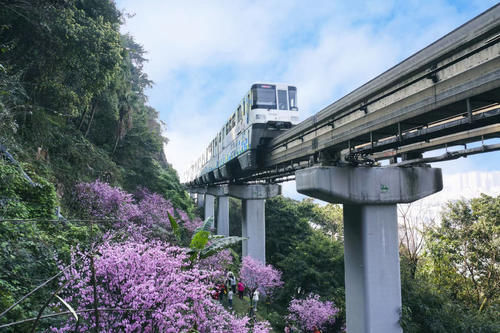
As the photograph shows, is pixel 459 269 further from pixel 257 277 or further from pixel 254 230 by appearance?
pixel 254 230

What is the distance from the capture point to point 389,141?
7.52 m

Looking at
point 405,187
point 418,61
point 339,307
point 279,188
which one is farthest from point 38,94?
point 339,307

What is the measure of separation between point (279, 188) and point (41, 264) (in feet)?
59.9

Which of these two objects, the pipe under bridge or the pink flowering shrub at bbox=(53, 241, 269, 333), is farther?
the pipe under bridge

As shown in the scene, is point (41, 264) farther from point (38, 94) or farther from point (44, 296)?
point (38, 94)

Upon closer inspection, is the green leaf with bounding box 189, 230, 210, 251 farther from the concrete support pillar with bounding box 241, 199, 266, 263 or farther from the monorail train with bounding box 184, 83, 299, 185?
the concrete support pillar with bounding box 241, 199, 266, 263

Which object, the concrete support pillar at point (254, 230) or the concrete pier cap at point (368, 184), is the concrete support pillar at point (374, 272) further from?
the concrete support pillar at point (254, 230)

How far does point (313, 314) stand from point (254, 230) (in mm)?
8242

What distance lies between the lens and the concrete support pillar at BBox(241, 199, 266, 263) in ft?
74.1

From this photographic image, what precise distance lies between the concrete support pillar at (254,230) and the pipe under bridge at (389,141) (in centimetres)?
933

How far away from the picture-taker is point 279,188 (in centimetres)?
2336

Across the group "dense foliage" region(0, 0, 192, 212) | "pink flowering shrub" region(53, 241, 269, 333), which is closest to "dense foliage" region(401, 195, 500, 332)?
"pink flowering shrub" region(53, 241, 269, 333)

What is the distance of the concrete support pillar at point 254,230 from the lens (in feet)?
74.1

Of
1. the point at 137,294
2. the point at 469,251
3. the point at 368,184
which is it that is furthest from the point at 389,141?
the point at 469,251
